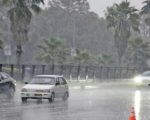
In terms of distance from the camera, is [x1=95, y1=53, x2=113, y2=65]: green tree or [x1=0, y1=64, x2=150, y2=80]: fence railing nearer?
[x1=0, y1=64, x2=150, y2=80]: fence railing

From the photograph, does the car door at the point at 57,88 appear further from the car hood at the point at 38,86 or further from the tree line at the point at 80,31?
the tree line at the point at 80,31

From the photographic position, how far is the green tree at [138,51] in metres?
86.1

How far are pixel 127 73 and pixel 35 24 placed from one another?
2237 inches

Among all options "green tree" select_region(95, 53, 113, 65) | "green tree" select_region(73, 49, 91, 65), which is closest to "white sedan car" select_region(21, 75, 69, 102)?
"green tree" select_region(73, 49, 91, 65)

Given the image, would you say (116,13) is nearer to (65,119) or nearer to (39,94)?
(39,94)

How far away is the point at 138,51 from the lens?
86.2 meters

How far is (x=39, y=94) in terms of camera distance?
29.2 metres

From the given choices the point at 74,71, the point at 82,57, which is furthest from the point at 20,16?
the point at 82,57

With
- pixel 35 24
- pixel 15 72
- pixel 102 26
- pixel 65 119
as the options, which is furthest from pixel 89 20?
pixel 65 119

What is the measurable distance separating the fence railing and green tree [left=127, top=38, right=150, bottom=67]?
18.9 ft

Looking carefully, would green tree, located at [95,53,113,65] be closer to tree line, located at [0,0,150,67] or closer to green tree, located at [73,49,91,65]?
tree line, located at [0,0,150,67]

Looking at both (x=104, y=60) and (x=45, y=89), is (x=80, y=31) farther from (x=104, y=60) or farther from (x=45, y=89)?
(x=45, y=89)

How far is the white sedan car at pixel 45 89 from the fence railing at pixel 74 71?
14042 mm

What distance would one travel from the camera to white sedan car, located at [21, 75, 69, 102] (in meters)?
29.2
